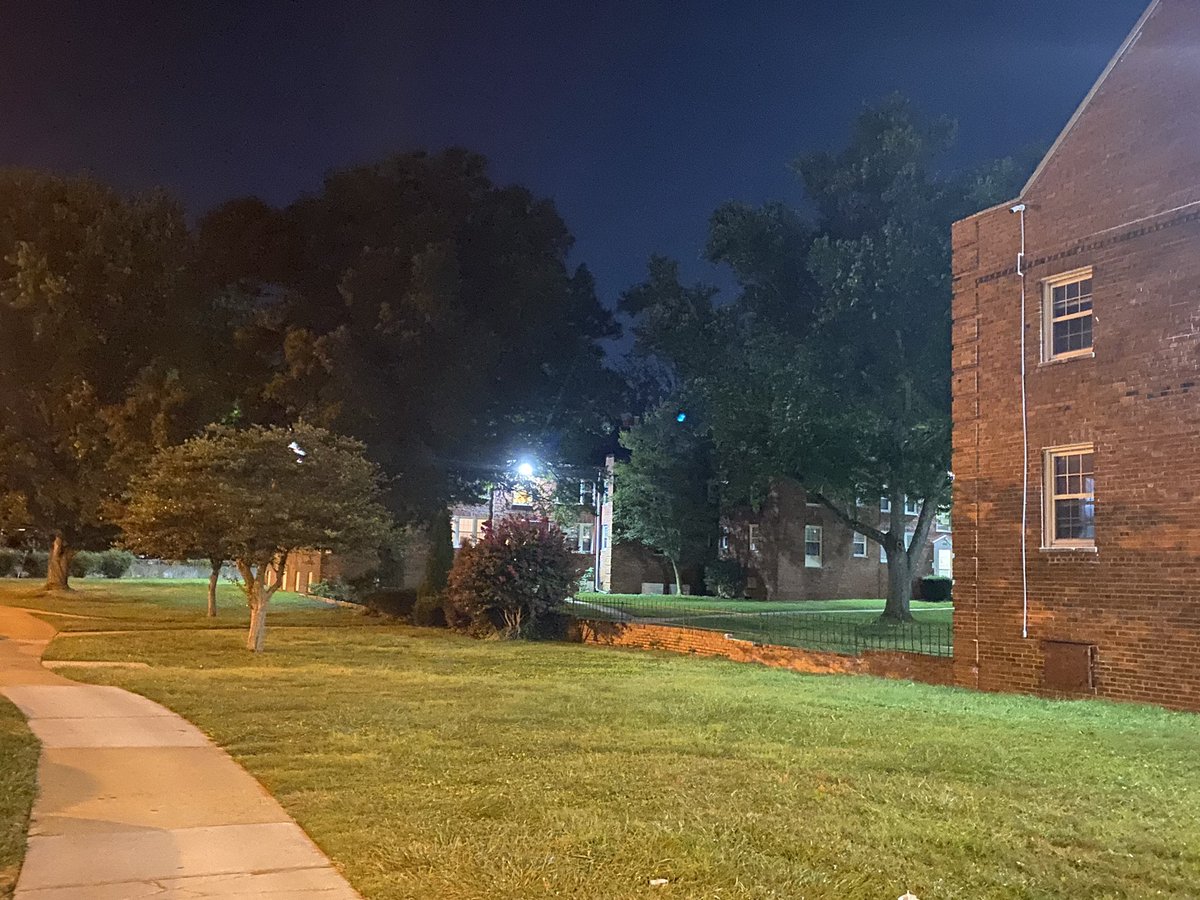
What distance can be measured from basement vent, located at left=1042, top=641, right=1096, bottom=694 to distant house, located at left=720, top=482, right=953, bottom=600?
2691 centimetres

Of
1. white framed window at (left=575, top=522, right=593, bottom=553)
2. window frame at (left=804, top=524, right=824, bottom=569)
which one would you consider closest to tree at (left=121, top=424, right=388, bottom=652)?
window frame at (left=804, top=524, right=824, bottom=569)

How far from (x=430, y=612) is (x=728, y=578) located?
57.2ft

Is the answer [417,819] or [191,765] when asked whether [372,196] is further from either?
[417,819]

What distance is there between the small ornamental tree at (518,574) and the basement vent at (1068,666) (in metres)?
11.4

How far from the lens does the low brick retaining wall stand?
52.7 ft

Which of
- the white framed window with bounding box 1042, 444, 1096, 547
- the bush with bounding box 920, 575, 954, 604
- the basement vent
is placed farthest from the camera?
the bush with bounding box 920, 575, 954, 604

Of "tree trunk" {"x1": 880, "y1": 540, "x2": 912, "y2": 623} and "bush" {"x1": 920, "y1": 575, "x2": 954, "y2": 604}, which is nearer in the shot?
"tree trunk" {"x1": 880, "y1": 540, "x2": 912, "y2": 623}

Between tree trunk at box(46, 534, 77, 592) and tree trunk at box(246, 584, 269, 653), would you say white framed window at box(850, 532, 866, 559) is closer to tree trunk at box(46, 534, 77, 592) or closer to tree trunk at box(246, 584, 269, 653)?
tree trunk at box(246, 584, 269, 653)

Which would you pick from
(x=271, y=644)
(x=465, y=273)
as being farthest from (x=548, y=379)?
(x=271, y=644)

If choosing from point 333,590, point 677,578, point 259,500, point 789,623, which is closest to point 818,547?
point 677,578

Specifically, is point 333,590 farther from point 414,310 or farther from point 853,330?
point 853,330

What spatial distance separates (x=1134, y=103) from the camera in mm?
13945

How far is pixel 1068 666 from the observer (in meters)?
14.0

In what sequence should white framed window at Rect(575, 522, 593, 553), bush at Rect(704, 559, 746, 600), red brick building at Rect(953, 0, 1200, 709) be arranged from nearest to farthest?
red brick building at Rect(953, 0, 1200, 709) < bush at Rect(704, 559, 746, 600) < white framed window at Rect(575, 522, 593, 553)
